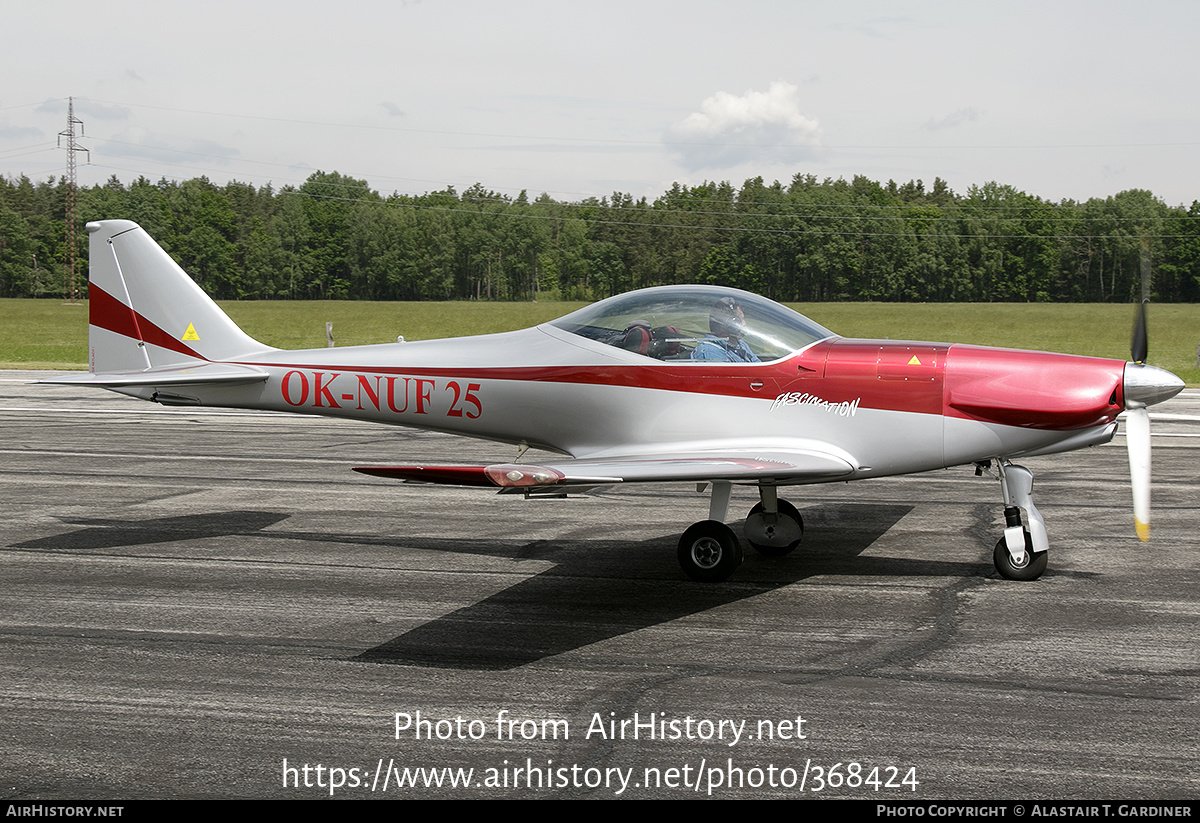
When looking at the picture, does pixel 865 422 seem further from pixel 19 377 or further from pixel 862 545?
pixel 19 377

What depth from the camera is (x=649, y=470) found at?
734 centimetres

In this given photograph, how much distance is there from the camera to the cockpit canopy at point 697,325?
851 centimetres

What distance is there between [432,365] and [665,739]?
4.93 m

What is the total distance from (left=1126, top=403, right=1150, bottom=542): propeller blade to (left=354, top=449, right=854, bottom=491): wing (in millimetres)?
2029

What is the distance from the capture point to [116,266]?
35.9 feet

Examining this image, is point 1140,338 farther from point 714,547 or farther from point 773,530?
point 714,547

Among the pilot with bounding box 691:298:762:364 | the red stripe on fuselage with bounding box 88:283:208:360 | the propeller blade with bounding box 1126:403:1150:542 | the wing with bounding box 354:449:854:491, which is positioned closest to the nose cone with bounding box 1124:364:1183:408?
the propeller blade with bounding box 1126:403:1150:542

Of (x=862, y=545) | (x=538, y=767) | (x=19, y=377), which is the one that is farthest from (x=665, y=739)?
(x=19, y=377)

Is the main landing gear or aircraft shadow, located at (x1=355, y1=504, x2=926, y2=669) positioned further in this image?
the main landing gear

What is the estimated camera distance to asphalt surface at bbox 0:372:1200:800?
195 inches

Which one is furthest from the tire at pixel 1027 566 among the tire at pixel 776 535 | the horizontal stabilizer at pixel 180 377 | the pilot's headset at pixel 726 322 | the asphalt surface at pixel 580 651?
the horizontal stabilizer at pixel 180 377

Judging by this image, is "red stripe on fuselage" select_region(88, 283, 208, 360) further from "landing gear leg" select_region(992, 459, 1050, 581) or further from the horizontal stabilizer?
"landing gear leg" select_region(992, 459, 1050, 581)

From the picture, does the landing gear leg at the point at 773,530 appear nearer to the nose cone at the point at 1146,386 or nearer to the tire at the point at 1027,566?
the tire at the point at 1027,566

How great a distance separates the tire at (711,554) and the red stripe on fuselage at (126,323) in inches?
221
